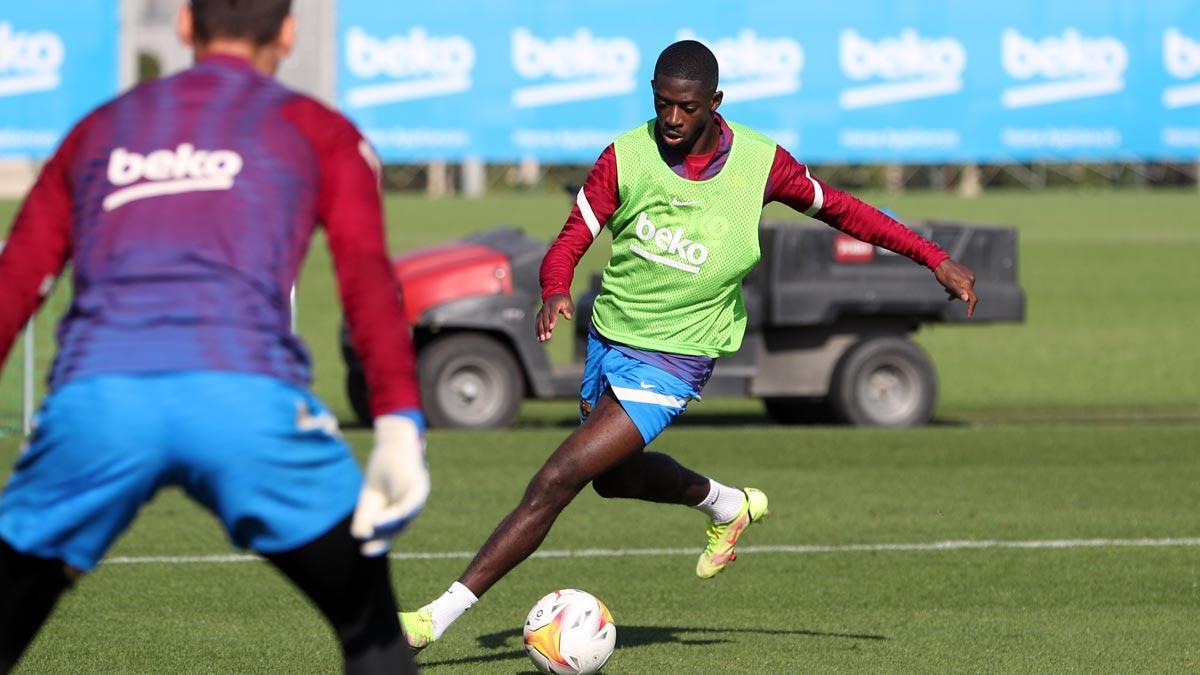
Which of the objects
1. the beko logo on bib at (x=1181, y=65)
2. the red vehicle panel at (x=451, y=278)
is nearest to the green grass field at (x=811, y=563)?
the red vehicle panel at (x=451, y=278)

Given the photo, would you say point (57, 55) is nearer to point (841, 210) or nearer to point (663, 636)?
point (663, 636)

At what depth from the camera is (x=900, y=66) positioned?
2567 centimetres

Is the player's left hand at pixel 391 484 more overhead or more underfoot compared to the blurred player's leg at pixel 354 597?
more overhead

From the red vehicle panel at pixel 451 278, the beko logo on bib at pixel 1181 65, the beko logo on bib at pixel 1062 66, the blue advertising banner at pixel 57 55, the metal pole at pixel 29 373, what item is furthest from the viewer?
the beko logo on bib at pixel 1181 65

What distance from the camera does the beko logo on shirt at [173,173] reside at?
4109 mm

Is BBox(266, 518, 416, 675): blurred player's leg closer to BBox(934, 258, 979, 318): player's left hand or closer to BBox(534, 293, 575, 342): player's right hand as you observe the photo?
BBox(534, 293, 575, 342): player's right hand

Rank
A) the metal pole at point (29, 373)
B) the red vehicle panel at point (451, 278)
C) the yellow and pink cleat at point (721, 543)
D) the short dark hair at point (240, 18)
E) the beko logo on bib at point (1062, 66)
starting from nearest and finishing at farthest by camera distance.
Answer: the short dark hair at point (240, 18), the yellow and pink cleat at point (721, 543), the red vehicle panel at point (451, 278), the metal pole at point (29, 373), the beko logo on bib at point (1062, 66)

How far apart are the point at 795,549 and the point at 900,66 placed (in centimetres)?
1685

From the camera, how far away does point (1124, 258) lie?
29.5 meters

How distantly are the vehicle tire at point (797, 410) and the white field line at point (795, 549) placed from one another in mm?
5624

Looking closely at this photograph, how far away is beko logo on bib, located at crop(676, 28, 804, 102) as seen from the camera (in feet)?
82.4

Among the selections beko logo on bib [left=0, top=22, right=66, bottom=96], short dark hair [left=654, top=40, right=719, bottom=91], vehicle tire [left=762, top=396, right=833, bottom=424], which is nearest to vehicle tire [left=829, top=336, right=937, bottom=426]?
vehicle tire [left=762, top=396, right=833, bottom=424]

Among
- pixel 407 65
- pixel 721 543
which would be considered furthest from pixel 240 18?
pixel 407 65

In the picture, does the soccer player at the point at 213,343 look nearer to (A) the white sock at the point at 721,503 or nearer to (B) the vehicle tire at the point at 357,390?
(A) the white sock at the point at 721,503
